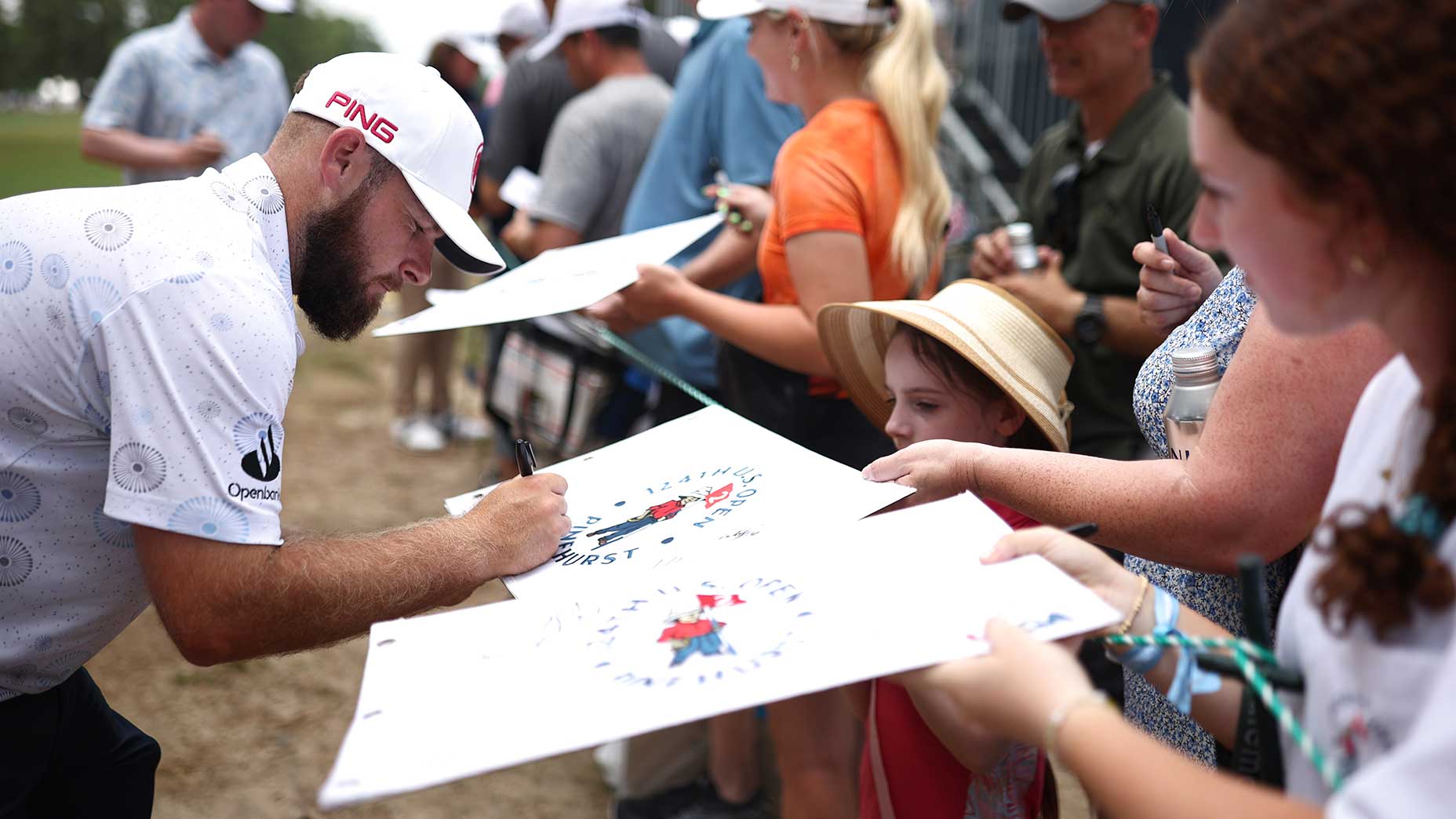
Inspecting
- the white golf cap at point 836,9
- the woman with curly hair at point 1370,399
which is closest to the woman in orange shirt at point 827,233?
the white golf cap at point 836,9

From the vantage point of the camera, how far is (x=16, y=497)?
1553mm

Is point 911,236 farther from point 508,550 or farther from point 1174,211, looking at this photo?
point 508,550

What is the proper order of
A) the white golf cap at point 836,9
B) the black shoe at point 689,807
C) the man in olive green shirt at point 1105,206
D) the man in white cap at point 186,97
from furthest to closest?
the man in white cap at point 186,97 → the black shoe at point 689,807 → the man in olive green shirt at point 1105,206 → the white golf cap at point 836,9

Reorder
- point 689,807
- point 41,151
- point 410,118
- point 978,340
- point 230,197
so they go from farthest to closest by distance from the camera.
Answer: point 41,151 < point 689,807 < point 978,340 < point 410,118 < point 230,197

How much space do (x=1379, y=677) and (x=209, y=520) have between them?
53.1 inches

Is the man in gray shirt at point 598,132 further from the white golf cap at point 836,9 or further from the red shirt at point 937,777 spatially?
the red shirt at point 937,777

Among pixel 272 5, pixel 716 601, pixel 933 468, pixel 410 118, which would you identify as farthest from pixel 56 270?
pixel 272 5

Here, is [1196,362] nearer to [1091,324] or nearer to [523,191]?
[1091,324]

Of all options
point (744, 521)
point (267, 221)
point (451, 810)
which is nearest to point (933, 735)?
point (744, 521)

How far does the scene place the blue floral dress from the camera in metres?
1.55

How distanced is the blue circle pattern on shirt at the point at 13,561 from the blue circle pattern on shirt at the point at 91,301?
35 centimetres

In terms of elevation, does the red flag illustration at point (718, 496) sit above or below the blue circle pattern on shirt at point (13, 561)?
above

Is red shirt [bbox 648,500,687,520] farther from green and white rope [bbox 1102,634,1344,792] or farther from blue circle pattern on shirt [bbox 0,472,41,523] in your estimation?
blue circle pattern on shirt [bbox 0,472,41,523]

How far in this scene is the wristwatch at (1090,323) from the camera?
105 inches
